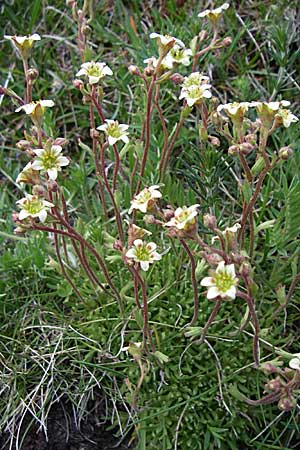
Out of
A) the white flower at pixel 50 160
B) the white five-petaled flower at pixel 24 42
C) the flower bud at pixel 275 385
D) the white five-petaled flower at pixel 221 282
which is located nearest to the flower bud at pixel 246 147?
the white five-petaled flower at pixel 221 282

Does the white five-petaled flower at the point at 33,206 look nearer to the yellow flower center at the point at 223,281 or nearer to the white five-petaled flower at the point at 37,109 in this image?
the white five-petaled flower at the point at 37,109

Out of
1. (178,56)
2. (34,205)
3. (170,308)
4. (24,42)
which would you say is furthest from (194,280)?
(24,42)

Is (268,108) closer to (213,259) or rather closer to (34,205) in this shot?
(213,259)

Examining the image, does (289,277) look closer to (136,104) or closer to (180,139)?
(180,139)

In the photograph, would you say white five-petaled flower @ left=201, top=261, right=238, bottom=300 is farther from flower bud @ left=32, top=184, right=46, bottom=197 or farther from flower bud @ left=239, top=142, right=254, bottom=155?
flower bud @ left=32, top=184, right=46, bottom=197

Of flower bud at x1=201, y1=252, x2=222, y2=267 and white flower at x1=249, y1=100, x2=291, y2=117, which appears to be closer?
flower bud at x1=201, y1=252, x2=222, y2=267

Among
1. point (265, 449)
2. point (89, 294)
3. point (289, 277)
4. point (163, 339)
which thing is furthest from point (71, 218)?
point (265, 449)

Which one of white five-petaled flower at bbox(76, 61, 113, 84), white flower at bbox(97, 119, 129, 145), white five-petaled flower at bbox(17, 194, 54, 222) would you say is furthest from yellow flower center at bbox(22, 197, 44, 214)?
white five-petaled flower at bbox(76, 61, 113, 84)
